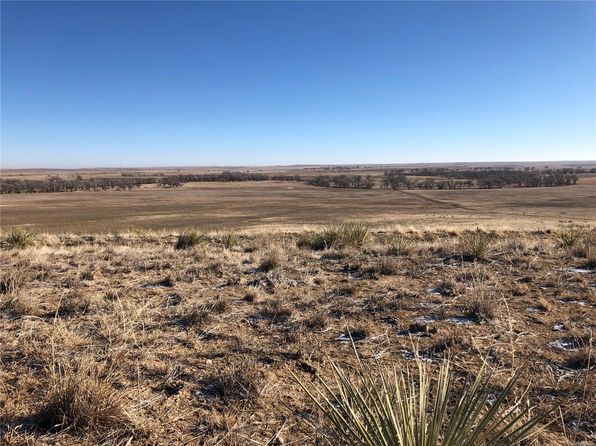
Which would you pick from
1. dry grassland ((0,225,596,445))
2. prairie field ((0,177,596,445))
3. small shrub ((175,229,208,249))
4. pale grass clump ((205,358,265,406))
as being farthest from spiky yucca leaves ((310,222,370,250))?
pale grass clump ((205,358,265,406))

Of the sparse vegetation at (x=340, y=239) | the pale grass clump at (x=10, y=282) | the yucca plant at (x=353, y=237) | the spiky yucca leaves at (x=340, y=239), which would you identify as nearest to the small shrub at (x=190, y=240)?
the sparse vegetation at (x=340, y=239)

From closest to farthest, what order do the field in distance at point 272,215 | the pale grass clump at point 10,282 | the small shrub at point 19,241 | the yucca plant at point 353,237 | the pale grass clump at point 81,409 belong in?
the pale grass clump at point 81,409
the pale grass clump at point 10,282
the yucca plant at point 353,237
the small shrub at point 19,241
the field in distance at point 272,215

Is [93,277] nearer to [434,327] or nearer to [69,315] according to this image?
[69,315]

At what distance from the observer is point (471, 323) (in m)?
5.81

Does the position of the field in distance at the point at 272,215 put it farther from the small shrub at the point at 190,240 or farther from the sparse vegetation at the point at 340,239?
the sparse vegetation at the point at 340,239

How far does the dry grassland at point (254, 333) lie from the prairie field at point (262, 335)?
0.07 ft

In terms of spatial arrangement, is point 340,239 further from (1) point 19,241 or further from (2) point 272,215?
(2) point 272,215

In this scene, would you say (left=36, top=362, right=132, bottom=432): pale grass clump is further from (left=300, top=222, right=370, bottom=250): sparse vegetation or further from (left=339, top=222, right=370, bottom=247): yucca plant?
(left=339, top=222, right=370, bottom=247): yucca plant

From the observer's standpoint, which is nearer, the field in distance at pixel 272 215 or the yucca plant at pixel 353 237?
the yucca plant at pixel 353 237

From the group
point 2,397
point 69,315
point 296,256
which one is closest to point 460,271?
point 296,256

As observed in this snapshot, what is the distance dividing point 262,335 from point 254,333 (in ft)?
0.41

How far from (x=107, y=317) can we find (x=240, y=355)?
2044mm

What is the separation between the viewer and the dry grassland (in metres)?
3.52

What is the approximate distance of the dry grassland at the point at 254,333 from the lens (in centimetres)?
352
